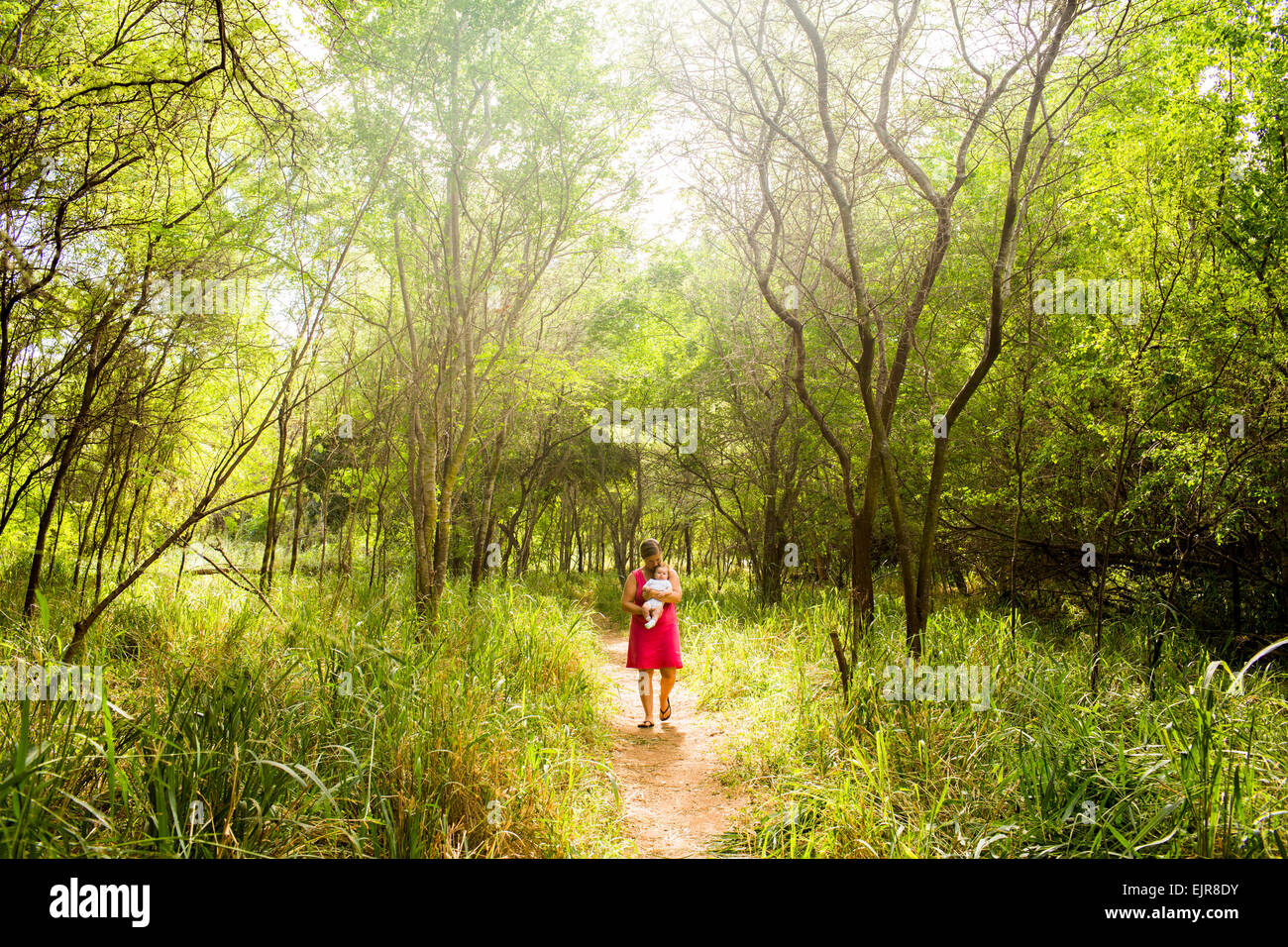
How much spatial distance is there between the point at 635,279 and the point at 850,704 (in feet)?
31.3

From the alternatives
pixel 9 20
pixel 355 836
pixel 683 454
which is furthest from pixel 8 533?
pixel 683 454

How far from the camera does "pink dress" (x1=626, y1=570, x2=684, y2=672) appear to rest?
17.6 ft

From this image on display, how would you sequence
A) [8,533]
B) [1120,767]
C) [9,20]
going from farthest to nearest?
[8,533] → [9,20] → [1120,767]

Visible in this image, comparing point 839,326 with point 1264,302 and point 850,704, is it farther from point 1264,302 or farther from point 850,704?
point 850,704

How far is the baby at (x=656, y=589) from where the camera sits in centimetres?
532

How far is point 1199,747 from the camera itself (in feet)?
8.73
